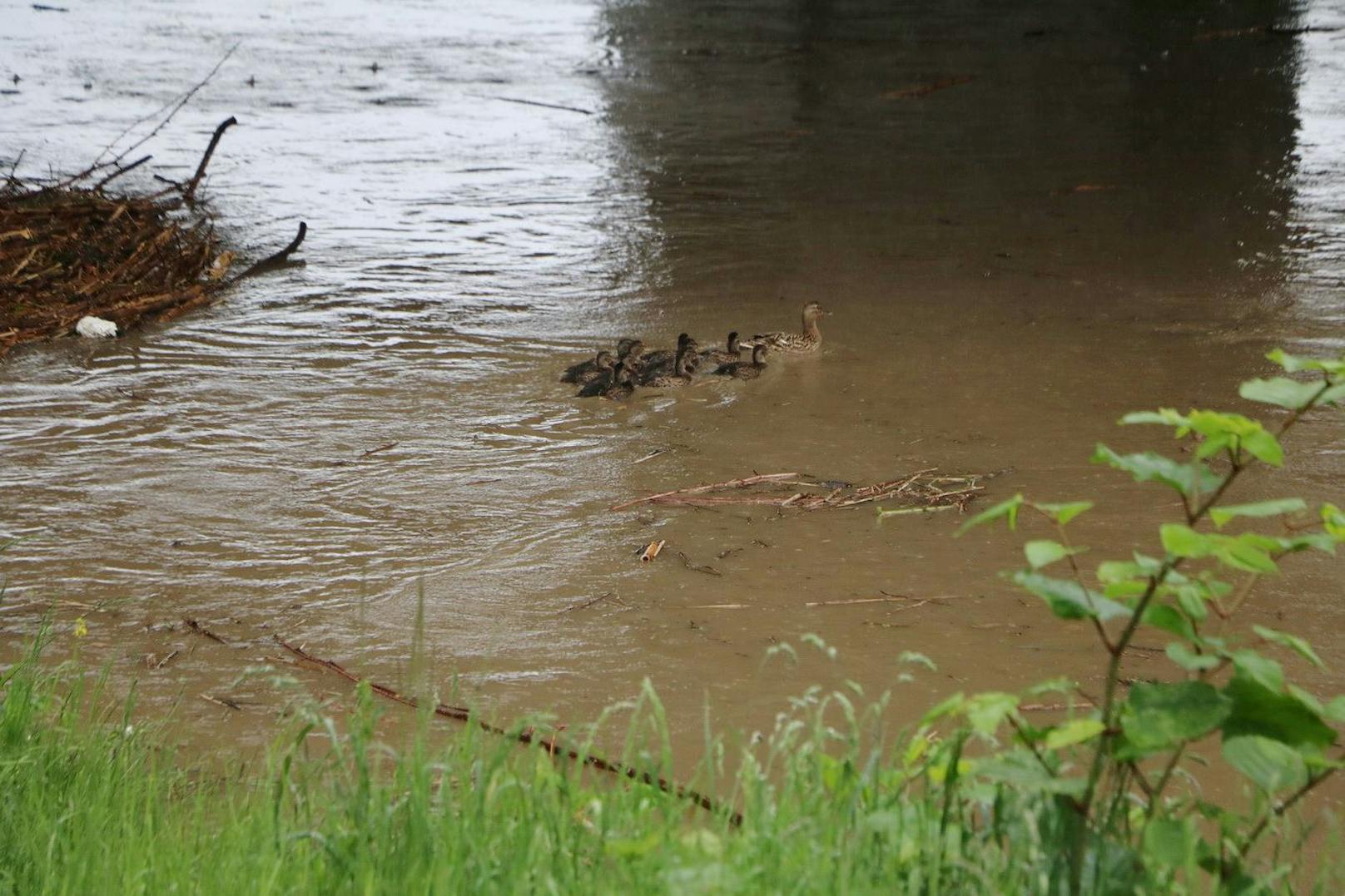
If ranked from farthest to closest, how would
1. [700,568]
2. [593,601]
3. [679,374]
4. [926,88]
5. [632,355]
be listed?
[926,88] < [632,355] < [679,374] < [700,568] < [593,601]

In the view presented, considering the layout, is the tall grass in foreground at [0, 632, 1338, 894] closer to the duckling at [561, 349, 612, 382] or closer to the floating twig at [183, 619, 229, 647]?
the floating twig at [183, 619, 229, 647]

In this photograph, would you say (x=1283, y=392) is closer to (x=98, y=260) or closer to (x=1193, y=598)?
(x=1193, y=598)

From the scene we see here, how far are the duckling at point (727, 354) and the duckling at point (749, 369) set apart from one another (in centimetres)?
7

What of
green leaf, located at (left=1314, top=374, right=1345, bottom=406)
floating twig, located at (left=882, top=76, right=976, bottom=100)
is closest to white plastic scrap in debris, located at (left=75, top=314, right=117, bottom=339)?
green leaf, located at (left=1314, top=374, right=1345, bottom=406)

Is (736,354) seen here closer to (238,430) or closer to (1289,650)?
(238,430)

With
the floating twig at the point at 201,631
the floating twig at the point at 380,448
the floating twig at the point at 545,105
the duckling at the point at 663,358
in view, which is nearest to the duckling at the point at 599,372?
the duckling at the point at 663,358

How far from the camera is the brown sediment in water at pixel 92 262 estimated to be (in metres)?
9.20

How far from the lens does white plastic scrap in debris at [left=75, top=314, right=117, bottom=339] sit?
8.89 meters

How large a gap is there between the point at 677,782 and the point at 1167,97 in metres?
13.8

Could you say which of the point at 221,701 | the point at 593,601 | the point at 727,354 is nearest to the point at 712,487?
the point at 593,601

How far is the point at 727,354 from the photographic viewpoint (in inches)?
319

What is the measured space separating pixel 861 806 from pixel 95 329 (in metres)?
7.20

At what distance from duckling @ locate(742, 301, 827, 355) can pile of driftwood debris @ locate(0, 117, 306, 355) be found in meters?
3.94

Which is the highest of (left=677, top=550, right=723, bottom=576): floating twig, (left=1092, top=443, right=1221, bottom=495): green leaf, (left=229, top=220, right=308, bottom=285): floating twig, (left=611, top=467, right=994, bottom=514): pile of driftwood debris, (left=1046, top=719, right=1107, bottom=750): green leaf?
(left=1092, top=443, right=1221, bottom=495): green leaf
